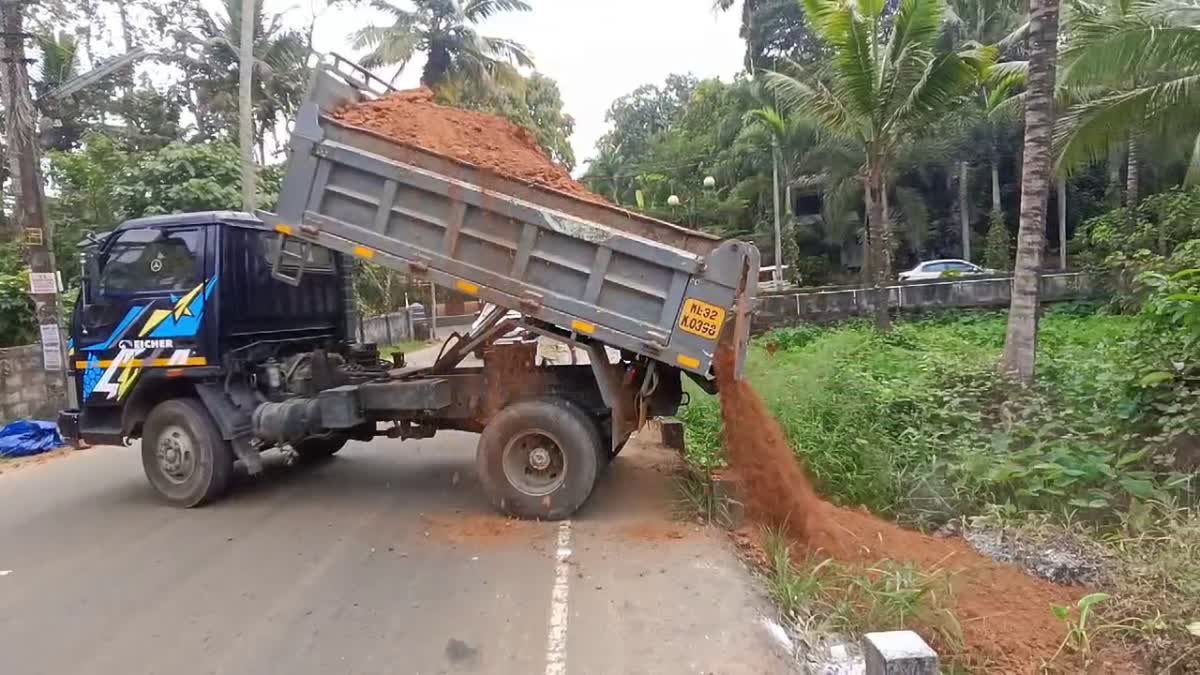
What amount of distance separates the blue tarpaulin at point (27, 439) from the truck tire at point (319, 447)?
366 centimetres

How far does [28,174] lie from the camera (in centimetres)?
1049

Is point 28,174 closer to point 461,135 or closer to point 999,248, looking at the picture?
point 461,135

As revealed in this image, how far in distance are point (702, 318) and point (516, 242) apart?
1436 millimetres

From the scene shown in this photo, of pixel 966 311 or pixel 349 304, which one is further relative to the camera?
pixel 966 311

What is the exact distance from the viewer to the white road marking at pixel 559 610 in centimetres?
395

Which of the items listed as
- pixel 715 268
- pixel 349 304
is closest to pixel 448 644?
pixel 715 268

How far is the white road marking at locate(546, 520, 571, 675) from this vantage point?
3.95m

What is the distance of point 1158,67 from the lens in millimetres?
10312

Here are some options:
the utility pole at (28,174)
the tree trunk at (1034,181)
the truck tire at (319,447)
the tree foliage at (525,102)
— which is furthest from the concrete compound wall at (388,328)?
the tree trunk at (1034,181)

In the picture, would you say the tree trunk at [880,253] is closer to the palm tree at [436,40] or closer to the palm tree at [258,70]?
the palm tree at [436,40]

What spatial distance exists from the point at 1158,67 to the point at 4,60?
14.4 metres

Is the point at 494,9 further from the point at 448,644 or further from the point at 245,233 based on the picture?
the point at 448,644

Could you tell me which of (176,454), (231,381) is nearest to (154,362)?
(231,381)

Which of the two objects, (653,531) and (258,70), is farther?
(258,70)
